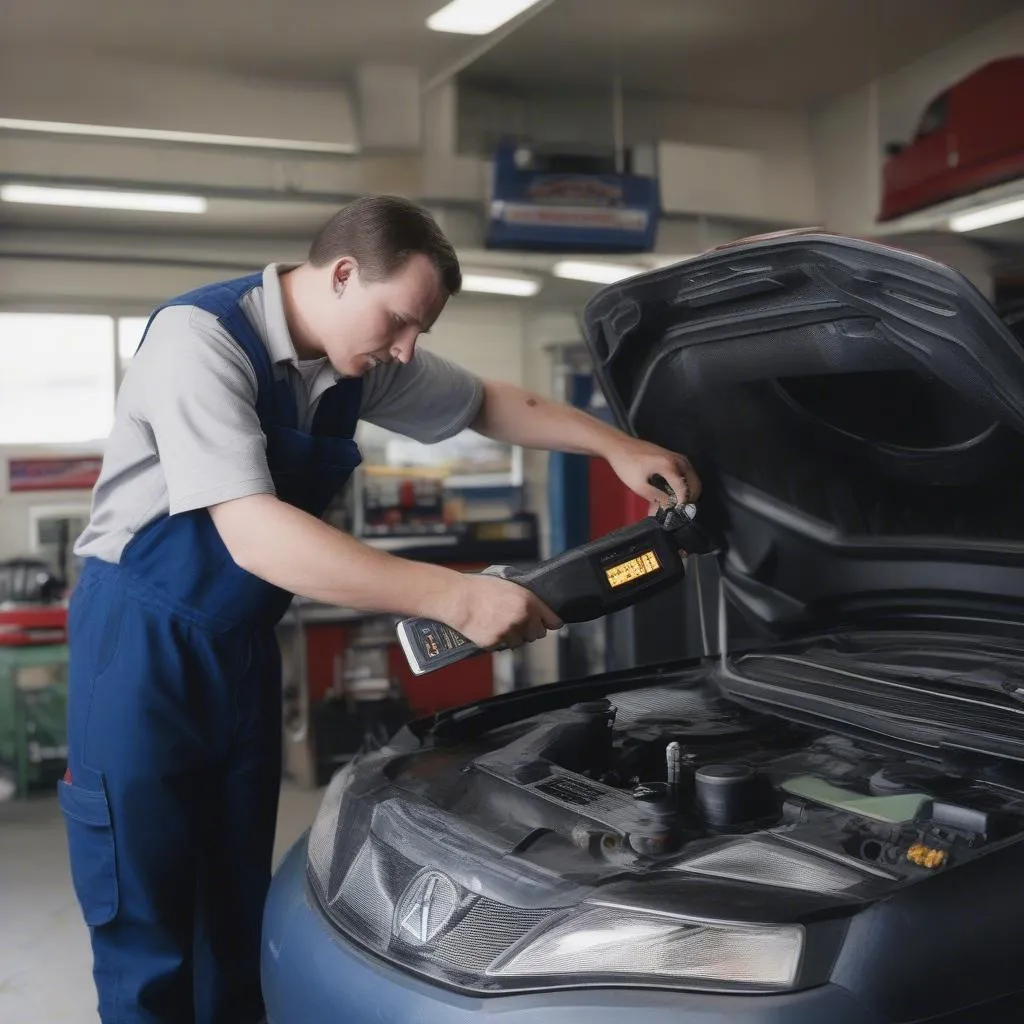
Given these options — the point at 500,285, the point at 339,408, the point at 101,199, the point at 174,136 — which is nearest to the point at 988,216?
the point at 500,285

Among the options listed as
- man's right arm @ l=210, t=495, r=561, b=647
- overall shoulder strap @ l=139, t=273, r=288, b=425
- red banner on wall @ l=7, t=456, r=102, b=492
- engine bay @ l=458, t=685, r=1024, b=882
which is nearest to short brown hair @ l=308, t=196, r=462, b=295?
overall shoulder strap @ l=139, t=273, r=288, b=425

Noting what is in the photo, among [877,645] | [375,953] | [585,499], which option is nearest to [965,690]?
[877,645]

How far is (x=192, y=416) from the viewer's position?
1.64 meters

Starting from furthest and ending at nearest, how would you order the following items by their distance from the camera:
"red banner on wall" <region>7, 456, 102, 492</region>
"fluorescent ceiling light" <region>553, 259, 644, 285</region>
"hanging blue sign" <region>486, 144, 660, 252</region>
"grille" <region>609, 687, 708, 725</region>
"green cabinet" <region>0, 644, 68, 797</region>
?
"fluorescent ceiling light" <region>553, 259, 644, 285</region>, "hanging blue sign" <region>486, 144, 660, 252</region>, "red banner on wall" <region>7, 456, 102, 492</region>, "green cabinet" <region>0, 644, 68, 797</region>, "grille" <region>609, 687, 708, 725</region>

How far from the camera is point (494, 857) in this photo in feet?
4.33

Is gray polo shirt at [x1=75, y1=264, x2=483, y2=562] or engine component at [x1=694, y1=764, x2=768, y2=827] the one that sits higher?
gray polo shirt at [x1=75, y1=264, x2=483, y2=562]

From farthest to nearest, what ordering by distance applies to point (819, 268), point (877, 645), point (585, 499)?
point (585, 499) → point (877, 645) → point (819, 268)

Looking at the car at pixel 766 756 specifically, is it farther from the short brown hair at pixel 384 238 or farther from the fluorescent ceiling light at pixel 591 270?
the fluorescent ceiling light at pixel 591 270

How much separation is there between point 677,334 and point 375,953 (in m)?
A: 0.97

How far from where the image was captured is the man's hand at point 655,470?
195 centimetres

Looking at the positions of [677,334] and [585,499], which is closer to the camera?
[677,334]

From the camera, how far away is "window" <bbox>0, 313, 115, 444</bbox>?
5523 millimetres

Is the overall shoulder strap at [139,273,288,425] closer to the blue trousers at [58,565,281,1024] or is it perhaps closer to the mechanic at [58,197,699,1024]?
the mechanic at [58,197,699,1024]

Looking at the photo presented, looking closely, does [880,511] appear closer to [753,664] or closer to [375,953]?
[753,664]
